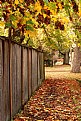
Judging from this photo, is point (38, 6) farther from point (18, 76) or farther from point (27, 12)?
point (18, 76)

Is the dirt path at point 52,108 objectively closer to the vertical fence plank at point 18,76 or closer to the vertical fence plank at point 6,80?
the vertical fence plank at point 18,76

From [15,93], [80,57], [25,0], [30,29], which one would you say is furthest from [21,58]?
[80,57]

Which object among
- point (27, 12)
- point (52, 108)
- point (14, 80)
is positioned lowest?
point (52, 108)

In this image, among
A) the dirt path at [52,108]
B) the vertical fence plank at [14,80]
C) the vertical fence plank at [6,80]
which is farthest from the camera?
the dirt path at [52,108]

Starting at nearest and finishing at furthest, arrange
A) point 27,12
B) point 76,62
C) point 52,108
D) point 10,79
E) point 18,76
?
point 27,12, point 10,79, point 18,76, point 52,108, point 76,62

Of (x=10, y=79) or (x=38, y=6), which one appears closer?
(x=38, y=6)

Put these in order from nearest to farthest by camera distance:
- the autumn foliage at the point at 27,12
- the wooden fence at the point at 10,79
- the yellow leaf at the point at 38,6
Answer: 1. the autumn foliage at the point at 27,12
2. the yellow leaf at the point at 38,6
3. the wooden fence at the point at 10,79

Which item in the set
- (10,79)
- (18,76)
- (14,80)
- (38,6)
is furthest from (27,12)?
(18,76)

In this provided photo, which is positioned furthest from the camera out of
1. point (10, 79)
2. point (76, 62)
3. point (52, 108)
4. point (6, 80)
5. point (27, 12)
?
point (76, 62)

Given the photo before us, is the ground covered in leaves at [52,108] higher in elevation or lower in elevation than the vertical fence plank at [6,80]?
lower

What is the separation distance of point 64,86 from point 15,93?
6570 mm

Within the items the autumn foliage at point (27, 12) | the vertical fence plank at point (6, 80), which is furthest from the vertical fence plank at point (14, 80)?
the autumn foliage at point (27, 12)

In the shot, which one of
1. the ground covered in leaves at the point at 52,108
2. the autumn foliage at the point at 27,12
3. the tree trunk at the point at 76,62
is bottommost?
the ground covered in leaves at the point at 52,108

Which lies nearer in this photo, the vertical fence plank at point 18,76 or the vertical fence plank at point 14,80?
the vertical fence plank at point 14,80
